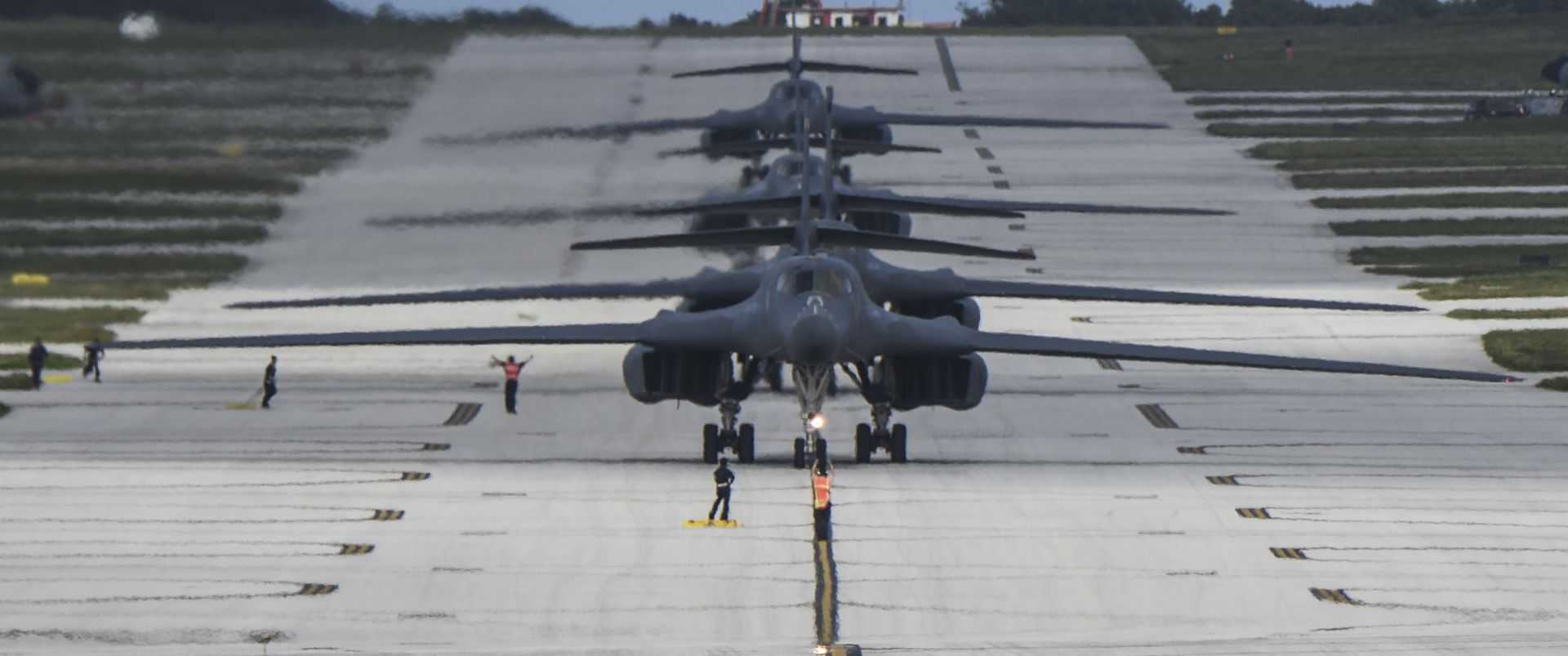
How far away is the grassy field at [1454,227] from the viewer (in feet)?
271

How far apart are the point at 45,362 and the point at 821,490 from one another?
87.8 feet

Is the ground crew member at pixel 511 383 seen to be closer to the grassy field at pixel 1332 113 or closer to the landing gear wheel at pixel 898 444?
the landing gear wheel at pixel 898 444

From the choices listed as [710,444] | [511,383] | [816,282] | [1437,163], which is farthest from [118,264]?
[1437,163]

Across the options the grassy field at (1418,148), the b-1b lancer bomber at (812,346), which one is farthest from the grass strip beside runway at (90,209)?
the grassy field at (1418,148)

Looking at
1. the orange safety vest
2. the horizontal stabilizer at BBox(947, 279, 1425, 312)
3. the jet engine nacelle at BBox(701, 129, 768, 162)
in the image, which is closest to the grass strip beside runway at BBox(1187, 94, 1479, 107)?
the jet engine nacelle at BBox(701, 129, 768, 162)

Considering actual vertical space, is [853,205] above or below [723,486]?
above

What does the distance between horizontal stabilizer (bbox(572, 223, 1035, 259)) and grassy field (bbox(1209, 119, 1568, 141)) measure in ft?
199

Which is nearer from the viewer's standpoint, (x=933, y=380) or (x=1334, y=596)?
(x=1334, y=596)

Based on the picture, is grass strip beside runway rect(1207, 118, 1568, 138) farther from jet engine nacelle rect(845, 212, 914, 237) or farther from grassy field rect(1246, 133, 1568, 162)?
jet engine nacelle rect(845, 212, 914, 237)

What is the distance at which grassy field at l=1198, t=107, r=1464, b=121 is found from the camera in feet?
363

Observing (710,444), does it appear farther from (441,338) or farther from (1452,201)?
Answer: (1452,201)

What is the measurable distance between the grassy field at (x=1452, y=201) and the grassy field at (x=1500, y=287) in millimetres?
13348

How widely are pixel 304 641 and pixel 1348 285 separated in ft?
158

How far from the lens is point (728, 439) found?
143ft
